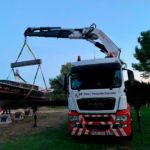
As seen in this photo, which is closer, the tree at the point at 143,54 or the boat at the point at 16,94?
the boat at the point at 16,94

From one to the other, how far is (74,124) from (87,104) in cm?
74

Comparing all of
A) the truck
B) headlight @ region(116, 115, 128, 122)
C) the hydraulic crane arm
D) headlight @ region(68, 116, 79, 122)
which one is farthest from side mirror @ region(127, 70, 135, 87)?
the hydraulic crane arm

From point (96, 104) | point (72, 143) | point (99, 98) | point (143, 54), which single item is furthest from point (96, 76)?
point (143, 54)

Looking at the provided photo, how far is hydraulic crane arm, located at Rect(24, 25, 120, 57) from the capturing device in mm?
13641

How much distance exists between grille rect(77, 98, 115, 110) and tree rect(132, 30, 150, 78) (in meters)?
30.2

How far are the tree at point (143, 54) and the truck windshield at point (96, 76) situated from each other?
29.6 metres

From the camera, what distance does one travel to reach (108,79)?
30.5 feet

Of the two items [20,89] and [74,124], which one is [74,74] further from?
[20,89]

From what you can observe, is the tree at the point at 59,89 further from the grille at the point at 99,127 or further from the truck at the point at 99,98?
the grille at the point at 99,127

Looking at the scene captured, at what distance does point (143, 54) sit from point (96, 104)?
3119 centimetres

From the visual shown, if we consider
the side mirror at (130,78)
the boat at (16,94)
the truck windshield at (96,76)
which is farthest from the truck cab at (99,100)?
the boat at (16,94)

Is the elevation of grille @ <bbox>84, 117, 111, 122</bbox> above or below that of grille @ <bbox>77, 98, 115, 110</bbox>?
below

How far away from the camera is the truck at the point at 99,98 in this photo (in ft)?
29.0

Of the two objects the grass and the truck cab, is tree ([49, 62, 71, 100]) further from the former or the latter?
the grass
